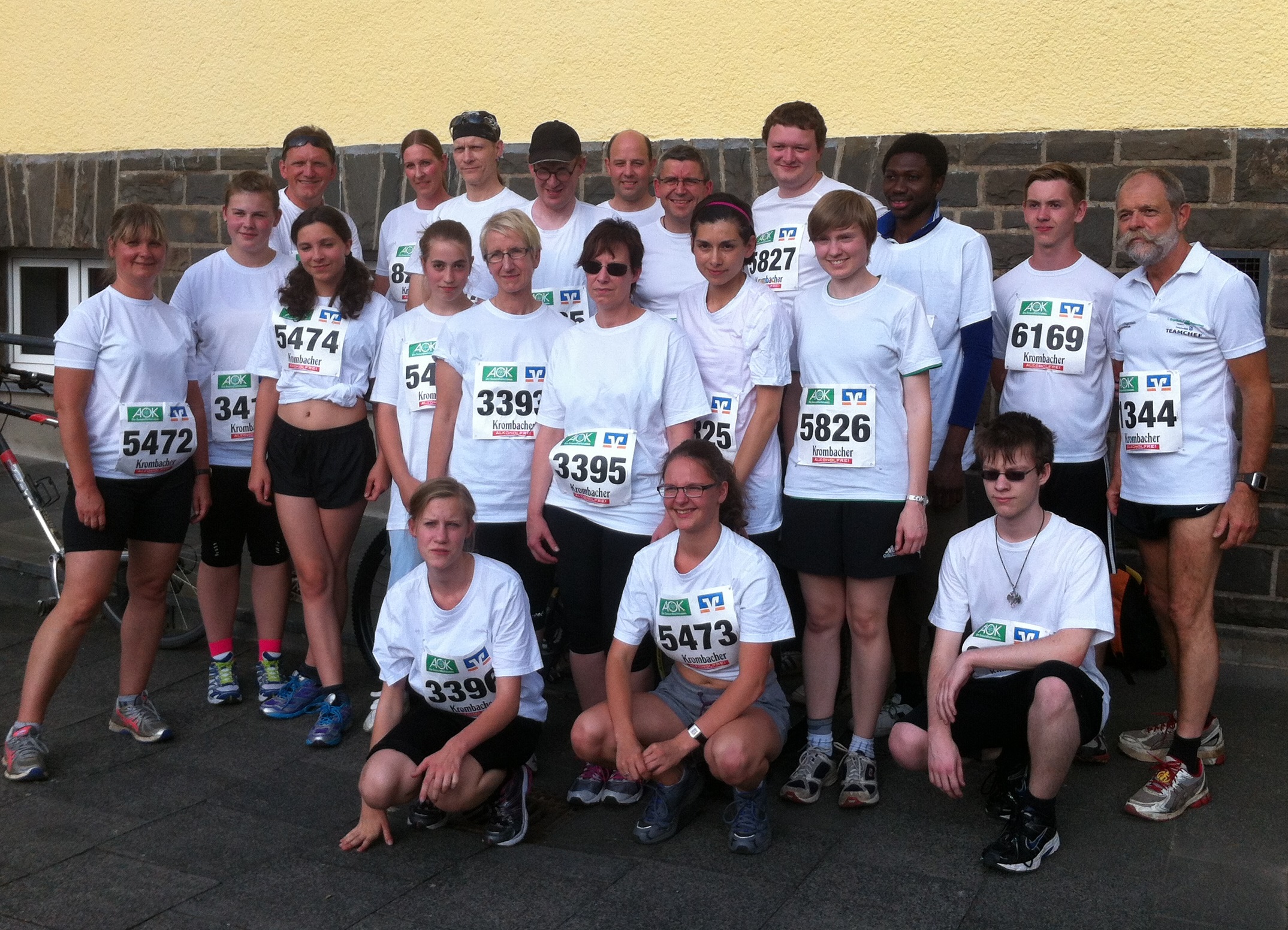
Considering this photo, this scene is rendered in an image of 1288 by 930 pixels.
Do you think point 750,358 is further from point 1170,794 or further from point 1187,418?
point 1170,794

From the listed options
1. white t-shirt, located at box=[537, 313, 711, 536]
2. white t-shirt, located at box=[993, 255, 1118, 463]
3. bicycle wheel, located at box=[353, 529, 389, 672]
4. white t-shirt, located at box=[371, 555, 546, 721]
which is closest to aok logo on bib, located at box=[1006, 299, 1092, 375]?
white t-shirt, located at box=[993, 255, 1118, 463]

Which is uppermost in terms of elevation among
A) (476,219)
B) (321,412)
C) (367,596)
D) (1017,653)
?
(476,219)

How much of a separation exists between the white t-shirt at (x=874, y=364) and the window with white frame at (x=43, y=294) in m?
6.12

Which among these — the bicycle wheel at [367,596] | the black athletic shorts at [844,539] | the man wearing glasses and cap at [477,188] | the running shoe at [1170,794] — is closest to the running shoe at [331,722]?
the bicycle wheel at [367,596]

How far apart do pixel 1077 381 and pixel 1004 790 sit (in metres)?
1.33

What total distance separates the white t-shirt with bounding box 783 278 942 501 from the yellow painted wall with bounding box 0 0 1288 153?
6.48ft

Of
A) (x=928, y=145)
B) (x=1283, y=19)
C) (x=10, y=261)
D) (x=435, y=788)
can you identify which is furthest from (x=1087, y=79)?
(x=10, y=261)

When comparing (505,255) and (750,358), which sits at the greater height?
(505,255)

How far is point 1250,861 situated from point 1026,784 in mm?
618

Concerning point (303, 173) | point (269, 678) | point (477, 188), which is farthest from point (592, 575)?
point (303, 173)

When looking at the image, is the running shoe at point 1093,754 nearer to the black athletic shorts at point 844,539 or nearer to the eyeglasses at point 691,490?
the black athletic shorts at point 844,539

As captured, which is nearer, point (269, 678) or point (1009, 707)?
point (1009, 707)

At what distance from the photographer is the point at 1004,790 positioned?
390 centimetres

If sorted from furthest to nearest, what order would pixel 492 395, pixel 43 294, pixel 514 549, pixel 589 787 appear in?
pixel 43 294 < pixel 514 549 < pixel 492 395 < pixel 589 787
